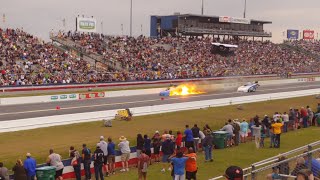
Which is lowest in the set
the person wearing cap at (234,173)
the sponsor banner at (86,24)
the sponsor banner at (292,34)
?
the person wearing cap at (234,173)

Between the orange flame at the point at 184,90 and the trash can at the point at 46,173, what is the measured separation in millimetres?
36957

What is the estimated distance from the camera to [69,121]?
29.6 meters

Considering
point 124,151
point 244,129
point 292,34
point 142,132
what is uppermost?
point 292,34

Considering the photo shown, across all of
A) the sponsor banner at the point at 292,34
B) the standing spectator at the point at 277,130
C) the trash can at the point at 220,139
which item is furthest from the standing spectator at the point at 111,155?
the sponsor banner at the point at 292,34

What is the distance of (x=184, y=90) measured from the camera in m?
54.5

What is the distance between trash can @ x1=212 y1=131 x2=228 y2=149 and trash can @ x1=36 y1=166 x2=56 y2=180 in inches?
404

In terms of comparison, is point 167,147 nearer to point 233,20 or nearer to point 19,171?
point 19,171

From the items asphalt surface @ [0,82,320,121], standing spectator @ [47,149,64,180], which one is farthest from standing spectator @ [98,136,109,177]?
asphalt surface @ [0,82,320,121]

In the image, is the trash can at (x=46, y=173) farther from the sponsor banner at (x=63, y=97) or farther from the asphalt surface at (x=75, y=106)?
the sponsor banner at (x=63, y=97)

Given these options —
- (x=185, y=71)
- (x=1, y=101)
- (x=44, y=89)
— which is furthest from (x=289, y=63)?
(x=1, y=101)

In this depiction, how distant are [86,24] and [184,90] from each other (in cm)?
2800

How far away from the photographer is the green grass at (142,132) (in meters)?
20.0

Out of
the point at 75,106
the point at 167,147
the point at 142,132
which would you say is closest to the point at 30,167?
the point at 167,147

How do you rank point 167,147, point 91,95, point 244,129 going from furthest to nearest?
1. point 91,95
2. point 244,129
3. point 167,147
